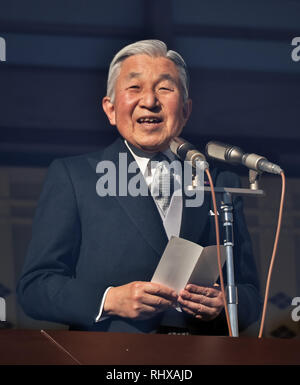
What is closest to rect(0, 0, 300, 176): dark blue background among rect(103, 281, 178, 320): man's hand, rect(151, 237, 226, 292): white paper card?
rect(151, 237, 226, 292): white paper card

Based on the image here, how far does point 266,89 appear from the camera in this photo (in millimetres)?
2746

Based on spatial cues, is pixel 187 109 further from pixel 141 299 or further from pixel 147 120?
pixel 141 299

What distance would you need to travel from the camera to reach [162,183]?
2523mm

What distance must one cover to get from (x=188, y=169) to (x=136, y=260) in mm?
381

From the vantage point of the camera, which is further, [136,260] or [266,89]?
[266,89]

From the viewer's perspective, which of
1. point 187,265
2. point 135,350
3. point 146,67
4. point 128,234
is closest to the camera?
point 135,350

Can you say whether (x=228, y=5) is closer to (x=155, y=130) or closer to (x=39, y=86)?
(x=155, y=130)

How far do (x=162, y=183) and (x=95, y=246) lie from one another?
341 millimetres

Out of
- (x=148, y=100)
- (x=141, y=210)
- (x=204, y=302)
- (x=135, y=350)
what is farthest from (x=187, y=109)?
(x=135, y=350)

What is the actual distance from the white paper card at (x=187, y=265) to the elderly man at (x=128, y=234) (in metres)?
0.03

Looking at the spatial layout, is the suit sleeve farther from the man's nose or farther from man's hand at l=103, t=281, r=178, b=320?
the man's nose
